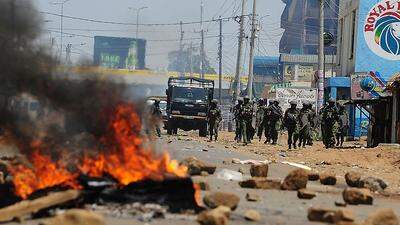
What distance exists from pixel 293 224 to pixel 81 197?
96.5 inches

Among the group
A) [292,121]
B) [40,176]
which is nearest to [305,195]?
[40,176]

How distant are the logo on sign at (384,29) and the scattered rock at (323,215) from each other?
93.5 ft

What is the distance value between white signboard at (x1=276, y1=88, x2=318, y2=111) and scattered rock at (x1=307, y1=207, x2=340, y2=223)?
23.8 meters

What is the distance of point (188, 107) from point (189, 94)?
3.21ft

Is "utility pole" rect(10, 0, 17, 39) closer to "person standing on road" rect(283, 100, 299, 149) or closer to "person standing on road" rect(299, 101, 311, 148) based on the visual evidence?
"person standing on road" rect(283, 100, 299, 149)

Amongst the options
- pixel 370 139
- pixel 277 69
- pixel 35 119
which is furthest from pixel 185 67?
pixel 35 119

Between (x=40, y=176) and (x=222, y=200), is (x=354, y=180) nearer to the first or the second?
(x=222, y=200)

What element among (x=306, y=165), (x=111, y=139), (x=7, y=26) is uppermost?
(x=7, y=26)

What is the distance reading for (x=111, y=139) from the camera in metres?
9.09

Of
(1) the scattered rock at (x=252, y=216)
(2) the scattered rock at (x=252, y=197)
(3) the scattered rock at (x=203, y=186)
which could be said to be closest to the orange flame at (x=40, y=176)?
(1) the scattered rock at (x=252, y=216)

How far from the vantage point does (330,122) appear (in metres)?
22.8

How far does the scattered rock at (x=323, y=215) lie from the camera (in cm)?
726

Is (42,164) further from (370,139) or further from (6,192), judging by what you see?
(370,139)

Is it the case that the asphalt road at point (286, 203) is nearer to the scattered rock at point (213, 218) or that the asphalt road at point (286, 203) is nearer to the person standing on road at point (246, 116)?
the scattered rock at point (213, 218)
